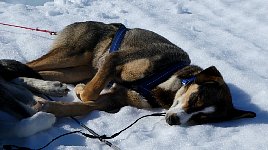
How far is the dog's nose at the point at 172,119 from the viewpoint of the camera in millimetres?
4391

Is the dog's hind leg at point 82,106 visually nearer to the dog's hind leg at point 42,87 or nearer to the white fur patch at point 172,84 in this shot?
the dog's hind leg at point 42,87

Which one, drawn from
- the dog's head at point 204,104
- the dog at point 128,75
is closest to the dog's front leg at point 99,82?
the dog at point 128,75

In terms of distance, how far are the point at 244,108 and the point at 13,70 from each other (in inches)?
92.4

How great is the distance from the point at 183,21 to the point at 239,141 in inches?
Answer: 161

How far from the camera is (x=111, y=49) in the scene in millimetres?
5453

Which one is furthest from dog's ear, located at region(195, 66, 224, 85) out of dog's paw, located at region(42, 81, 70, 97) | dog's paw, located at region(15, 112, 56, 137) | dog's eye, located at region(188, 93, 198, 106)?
dog's paw, located at region(15, 112, 56, 137)

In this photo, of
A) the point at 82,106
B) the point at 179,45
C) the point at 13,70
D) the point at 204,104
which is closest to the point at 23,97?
the point at 13,70

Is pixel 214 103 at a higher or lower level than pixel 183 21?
higher

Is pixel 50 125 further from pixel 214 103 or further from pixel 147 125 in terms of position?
pixel 214 103

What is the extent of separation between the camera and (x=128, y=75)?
Result: 4.99 metres

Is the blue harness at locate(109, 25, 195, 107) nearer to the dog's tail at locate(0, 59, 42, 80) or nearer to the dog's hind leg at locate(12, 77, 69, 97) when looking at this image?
the dog's hind leg at locate(12, 77, 69, 97)

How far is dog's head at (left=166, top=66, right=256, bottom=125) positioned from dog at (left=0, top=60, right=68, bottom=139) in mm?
1101

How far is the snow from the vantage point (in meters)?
4.12

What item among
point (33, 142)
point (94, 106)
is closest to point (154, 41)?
point (94, 106)
